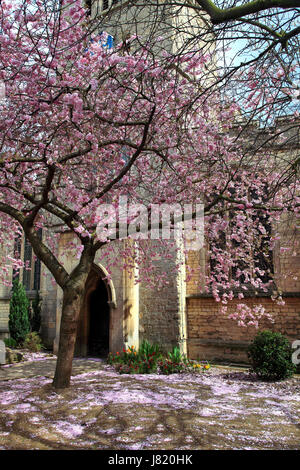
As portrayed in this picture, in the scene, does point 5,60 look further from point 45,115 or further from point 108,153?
point 108,153

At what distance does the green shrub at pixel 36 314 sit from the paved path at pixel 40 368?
2.49 metres

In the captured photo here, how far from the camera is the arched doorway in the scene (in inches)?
441

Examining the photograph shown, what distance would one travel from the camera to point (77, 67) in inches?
194

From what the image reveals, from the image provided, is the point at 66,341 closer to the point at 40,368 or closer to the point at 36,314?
the point at 40,368

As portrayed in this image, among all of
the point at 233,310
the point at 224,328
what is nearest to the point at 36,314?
the point at 224,328

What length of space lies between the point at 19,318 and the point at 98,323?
9.26 feet

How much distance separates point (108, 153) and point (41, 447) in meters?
4.98

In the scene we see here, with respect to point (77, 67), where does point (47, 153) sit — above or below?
below

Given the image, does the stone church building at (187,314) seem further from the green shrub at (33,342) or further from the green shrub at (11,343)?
the green shrub at (11,343)

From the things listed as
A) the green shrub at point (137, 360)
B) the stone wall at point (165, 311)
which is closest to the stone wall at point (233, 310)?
the stone wall at point (165, 311)

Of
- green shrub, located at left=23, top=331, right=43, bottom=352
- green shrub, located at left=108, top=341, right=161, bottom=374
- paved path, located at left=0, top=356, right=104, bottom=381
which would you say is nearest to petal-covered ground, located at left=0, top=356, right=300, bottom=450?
paved path, located at left=0, top=356, right=104, bottom=381

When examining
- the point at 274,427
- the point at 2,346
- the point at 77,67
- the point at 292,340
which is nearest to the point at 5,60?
the point at 77,67

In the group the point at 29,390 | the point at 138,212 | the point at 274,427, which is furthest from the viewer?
the point at 138,212

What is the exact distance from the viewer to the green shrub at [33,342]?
11422 mm
